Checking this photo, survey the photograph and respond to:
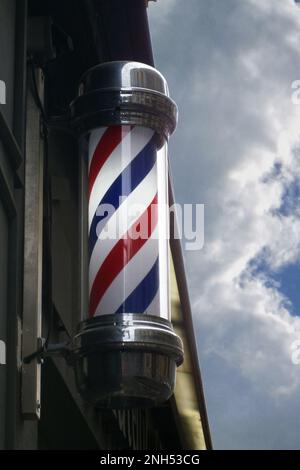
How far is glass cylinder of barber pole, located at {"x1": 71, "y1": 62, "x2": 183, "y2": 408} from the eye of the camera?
3.09 m

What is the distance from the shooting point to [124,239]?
10.7 feet

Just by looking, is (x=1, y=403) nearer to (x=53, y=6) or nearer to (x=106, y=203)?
(x=106, y=203)

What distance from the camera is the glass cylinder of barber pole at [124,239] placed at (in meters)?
3.09

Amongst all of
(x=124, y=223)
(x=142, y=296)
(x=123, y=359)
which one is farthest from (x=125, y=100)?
(x=123, y=359)

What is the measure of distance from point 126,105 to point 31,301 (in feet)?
2.29

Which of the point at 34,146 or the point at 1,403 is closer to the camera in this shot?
the point at 1,403

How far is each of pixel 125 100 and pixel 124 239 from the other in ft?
1.58

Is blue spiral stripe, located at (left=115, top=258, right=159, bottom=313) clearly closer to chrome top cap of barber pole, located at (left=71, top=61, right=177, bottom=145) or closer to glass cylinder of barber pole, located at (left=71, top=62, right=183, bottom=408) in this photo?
glass cylinder of barber pole, located at (left=71, top=62, right=183, bottom=408)

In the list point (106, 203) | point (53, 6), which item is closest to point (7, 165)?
point (106, 203)

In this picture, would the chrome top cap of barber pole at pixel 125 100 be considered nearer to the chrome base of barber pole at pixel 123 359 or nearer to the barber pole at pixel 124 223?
the barber pole at pixel 124 223

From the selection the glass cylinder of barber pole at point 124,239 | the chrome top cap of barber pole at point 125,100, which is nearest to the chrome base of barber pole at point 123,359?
the glass cylinder of barber pole at point 124,239

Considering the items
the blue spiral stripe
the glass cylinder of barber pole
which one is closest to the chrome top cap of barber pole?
the glass cylinder of barber pole

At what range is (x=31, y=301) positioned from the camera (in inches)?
133
